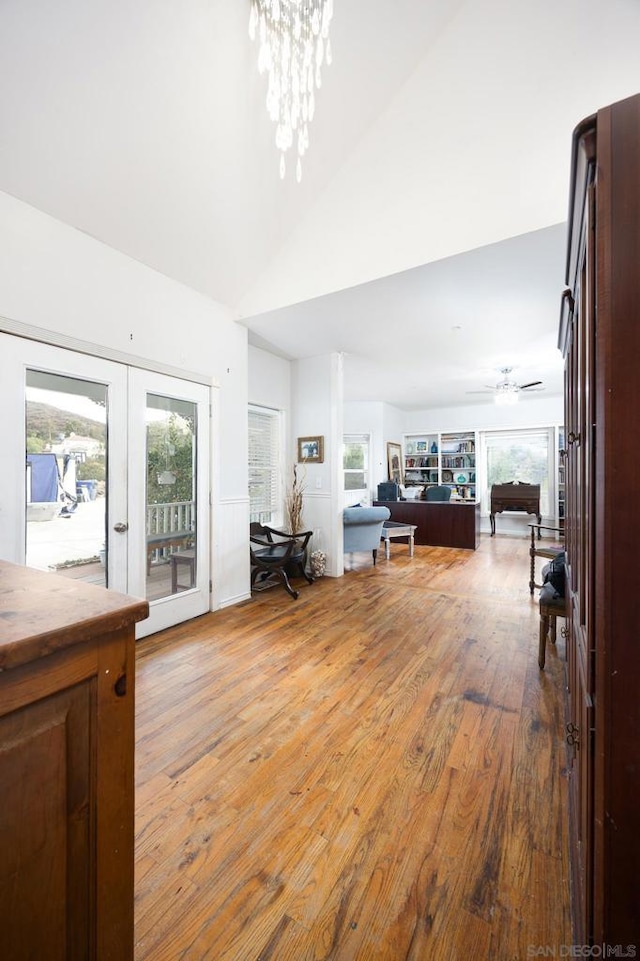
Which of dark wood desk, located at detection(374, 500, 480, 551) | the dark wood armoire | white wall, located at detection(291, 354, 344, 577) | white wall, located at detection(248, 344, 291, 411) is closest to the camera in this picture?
the dark wood armoire

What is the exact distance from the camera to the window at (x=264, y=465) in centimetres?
477

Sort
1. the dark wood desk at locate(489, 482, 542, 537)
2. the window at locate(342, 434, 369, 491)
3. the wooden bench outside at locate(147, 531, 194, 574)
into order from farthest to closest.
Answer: the window at locate(342, 434, 369, 491), the dark wood desk at locate(489, 482, 542, 537), the wooden bench outside at locate(147, 531, 194, 574)

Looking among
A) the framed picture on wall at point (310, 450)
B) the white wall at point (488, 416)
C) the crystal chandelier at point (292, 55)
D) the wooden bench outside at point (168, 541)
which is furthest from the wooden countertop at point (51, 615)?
the white wall at point (488, 416)

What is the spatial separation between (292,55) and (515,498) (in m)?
7.24

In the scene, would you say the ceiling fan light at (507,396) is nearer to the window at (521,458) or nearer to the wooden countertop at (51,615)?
the window at (521,458)

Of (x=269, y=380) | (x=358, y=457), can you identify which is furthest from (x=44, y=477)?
(x=358, y=457)

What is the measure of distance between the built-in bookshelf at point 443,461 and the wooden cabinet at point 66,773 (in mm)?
8762

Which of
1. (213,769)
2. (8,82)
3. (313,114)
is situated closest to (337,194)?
(313,114)

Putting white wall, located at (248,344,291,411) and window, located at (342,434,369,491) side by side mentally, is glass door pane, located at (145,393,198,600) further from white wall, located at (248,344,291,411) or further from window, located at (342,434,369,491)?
window, located at (342,434,369,491)

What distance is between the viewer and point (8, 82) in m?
1.89

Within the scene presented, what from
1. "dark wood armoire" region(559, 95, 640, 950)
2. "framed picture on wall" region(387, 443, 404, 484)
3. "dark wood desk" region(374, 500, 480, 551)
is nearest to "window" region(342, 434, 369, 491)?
"framed picture on wall" region(387, 443, 404, 484)

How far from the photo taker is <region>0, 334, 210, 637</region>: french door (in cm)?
228

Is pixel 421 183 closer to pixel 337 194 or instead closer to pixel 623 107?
pixel 337 194

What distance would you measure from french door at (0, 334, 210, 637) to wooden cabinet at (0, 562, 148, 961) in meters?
2.01
